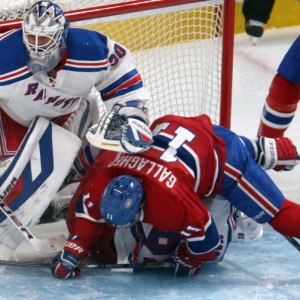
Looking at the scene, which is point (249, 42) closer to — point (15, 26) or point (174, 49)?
point (174, 49)

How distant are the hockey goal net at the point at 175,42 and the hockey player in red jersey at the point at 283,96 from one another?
0.51 feet

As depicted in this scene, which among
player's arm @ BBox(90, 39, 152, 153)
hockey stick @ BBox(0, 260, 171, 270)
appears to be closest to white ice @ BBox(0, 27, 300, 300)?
hockey stick @ BBox(0, 260, 171, 270)

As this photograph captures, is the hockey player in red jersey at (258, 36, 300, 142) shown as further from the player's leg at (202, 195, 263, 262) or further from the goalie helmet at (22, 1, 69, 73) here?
the goalie helmet at (22, 1, 69, 73)

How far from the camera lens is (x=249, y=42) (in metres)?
4.89

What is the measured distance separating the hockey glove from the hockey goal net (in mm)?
719

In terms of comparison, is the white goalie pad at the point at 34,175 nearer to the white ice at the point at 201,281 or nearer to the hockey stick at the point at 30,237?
the hockey stick at the point at 30,237

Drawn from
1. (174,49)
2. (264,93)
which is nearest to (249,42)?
(264,93)

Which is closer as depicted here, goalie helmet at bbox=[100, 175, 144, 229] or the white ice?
goalie helmet at bbox=[100, 175, 144, 229]

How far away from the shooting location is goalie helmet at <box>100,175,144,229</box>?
2.46 meters

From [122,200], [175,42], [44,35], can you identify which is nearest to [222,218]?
[122,200]

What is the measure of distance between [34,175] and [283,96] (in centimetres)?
96

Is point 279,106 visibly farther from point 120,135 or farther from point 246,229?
point 120,135

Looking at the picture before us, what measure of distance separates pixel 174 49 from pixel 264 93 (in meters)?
0.98

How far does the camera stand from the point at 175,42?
3.49m
